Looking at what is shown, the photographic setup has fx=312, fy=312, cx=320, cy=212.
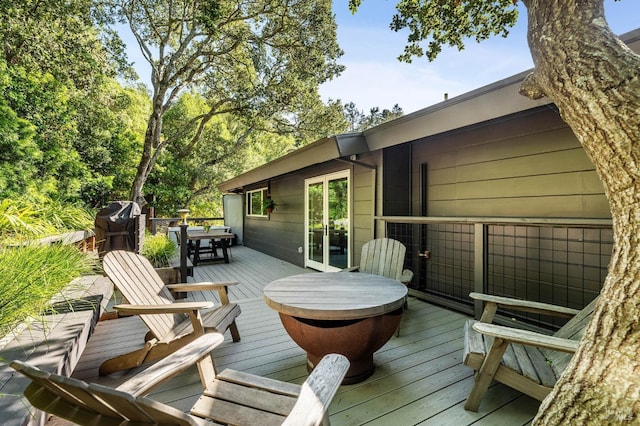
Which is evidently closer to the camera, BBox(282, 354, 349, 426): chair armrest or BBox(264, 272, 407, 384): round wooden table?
BBox(282, 354, 349, 426): chair armrest

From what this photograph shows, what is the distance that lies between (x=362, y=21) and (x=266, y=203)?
16.1 ft

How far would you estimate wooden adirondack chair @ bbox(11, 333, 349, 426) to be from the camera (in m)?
0.82

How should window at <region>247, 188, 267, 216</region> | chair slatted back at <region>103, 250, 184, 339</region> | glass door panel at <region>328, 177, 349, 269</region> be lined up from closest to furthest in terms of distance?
chair slatted back at <region>103, 250, 184, 339</region> → glass door panel at <region>328, 177, 349, 269</region> → window at <region>247, 188, 267, 216</region>

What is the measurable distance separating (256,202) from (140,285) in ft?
25.8

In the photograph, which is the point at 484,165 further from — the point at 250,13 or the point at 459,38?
the point at 250,13

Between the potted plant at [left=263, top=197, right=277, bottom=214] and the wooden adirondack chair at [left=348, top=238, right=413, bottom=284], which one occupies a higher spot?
the potted plant at [left=263, top=197, right=277, bottom=214]

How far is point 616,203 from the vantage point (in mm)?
1135

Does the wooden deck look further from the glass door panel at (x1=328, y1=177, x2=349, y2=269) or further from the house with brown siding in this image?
the glass door panel at (x1=328, y1=177, x2=349, y2=269)

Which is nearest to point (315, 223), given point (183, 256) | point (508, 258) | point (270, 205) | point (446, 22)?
point (270, 205)

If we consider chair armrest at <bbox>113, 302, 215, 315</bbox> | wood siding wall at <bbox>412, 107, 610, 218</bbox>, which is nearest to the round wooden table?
chair armrest at <bbox>113, 302, 215, 315</bbox>

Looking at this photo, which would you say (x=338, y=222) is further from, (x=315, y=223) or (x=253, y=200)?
(x=253, y=200)

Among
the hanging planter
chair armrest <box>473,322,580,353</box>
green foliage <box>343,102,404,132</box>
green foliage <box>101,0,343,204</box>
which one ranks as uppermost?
green foliage <box>343,102,404,132</box>

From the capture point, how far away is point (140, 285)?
8.27 ft

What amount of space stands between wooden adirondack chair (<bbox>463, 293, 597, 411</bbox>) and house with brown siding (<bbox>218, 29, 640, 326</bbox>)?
3.63ft
